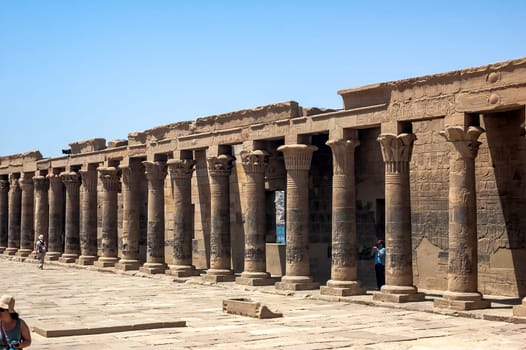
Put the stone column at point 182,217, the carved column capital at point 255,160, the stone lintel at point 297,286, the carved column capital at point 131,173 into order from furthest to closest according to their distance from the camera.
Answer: the carved column capital at point 131,173, the stone column at point 182,217, the carved column capital at point 255,160, the stone lintel at point 297,286

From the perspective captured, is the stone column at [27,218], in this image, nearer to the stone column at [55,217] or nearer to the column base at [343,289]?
the stone column at [55,217]

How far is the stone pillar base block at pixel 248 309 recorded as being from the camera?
1588 centimetres

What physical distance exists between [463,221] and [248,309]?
17.2 feet

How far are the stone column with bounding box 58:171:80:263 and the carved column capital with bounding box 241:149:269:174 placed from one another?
42.9 ft

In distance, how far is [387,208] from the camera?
1891cm

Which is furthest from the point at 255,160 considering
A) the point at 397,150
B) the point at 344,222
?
the point at 397,150

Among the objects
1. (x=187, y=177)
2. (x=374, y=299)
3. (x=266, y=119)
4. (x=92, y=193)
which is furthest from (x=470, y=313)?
(x=92, y=193)

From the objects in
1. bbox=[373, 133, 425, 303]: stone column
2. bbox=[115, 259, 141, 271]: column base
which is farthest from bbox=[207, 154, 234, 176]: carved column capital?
bbox=[373, 133, 425, 303]: stone column

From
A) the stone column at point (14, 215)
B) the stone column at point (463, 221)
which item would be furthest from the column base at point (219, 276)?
the stone column at point (14, 215)

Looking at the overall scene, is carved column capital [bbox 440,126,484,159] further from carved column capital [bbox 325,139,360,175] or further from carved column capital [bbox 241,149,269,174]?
carved column capital [bbox 241,149,269,174]

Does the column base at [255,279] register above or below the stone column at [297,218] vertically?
below

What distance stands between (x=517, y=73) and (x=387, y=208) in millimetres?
4773

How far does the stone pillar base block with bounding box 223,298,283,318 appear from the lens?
52.1ft

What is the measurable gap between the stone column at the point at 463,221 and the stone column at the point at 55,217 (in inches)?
870
